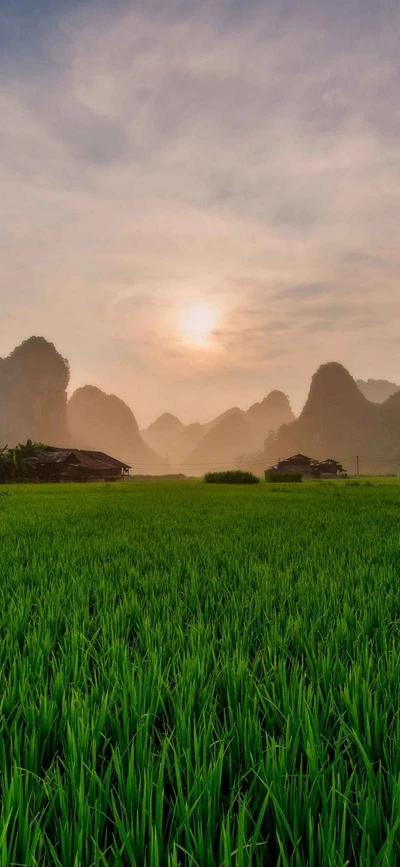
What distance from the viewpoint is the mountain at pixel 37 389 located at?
175875mm

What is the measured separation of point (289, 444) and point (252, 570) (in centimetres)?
17576

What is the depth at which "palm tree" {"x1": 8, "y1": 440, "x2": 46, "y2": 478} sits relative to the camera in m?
42.2

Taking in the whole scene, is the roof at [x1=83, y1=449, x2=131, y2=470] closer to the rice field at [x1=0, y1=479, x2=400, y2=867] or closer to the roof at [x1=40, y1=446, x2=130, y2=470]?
the roof at [x1=40, y1=446, x2=130, y2=470]

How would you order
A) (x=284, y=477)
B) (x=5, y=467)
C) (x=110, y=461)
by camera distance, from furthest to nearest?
(x=110, y=461) → (x=5, y=467) → (x=284, y=477)

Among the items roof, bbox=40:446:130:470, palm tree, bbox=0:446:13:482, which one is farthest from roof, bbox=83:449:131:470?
palm tree, bbox=0:446:13:482

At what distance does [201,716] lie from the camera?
4.70ft

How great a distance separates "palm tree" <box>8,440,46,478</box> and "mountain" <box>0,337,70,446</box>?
446 ft

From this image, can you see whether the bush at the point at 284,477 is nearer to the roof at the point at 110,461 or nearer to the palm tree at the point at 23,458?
the palm tree at the point at 23,458

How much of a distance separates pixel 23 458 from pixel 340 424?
139m

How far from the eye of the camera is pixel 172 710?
1646mm

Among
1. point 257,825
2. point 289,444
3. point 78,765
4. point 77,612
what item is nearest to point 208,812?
point 257,825

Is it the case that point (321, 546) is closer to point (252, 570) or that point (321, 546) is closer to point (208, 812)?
point (252, 570)

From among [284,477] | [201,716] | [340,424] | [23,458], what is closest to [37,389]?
[340,424]

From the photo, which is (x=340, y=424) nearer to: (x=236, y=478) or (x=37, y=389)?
(x=37, y=389)
